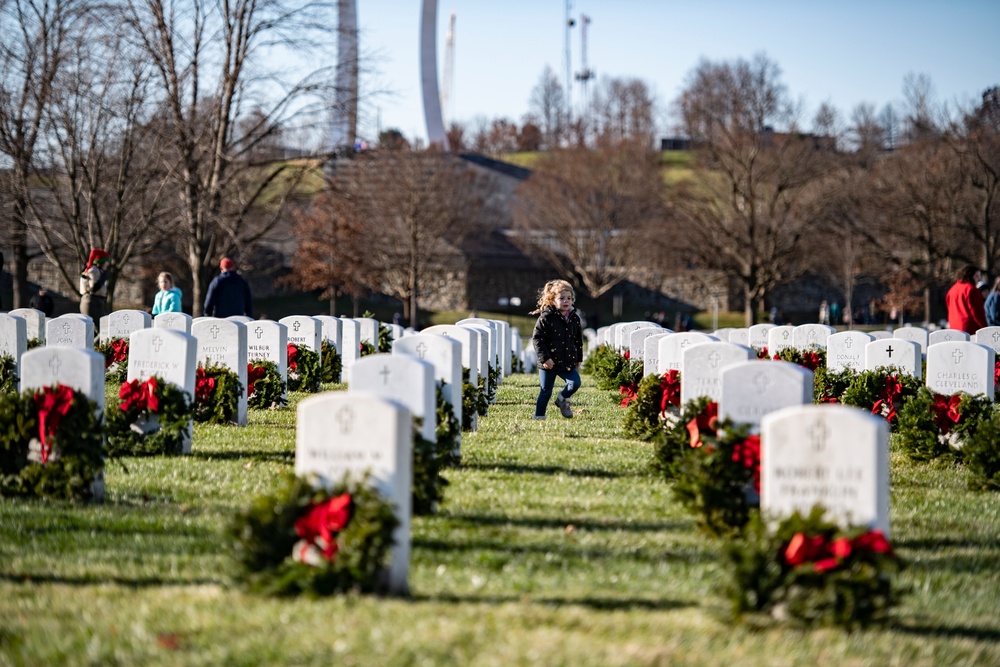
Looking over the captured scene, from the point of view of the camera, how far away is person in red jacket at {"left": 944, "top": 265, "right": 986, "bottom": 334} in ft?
57.1

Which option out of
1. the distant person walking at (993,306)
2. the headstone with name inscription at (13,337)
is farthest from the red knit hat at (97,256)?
the distant person walking at (993,306)

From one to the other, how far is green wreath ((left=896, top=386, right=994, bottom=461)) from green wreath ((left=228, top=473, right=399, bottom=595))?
732 cm

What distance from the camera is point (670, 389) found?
11.7m

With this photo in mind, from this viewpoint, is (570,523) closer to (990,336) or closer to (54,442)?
(54,442)

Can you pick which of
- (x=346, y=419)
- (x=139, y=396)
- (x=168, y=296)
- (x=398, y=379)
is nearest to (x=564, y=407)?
(x=139, y=396)

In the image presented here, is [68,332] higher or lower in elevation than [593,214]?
lower

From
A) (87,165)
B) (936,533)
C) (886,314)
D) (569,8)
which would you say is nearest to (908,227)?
(886,314)

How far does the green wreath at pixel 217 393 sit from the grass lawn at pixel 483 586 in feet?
6.76

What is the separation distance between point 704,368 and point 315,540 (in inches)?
198

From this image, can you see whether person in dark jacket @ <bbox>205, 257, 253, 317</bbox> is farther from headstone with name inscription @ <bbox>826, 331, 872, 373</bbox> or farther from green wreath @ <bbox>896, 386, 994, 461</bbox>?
green wreath @ <bbox>896, 386, 994, 461</bbox>

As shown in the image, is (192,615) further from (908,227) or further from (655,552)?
(908,227)

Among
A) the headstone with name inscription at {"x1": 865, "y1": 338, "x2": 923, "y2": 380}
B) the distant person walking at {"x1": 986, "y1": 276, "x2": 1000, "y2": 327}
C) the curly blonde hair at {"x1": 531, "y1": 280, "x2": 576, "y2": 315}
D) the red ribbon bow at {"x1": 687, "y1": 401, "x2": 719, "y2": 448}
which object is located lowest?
the red ribbon bow at {"x1": 687, "y1": 401, "x2": 719, "y2": 448}

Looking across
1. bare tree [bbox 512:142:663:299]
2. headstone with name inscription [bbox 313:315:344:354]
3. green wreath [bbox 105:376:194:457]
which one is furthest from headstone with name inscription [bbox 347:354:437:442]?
bare tree [bbox 512:142:663:299]

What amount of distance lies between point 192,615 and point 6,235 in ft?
96.7
